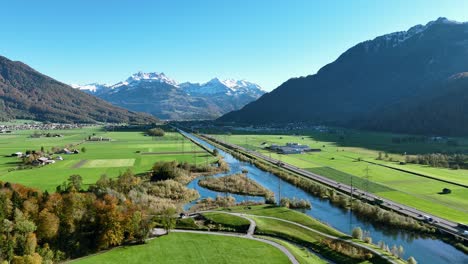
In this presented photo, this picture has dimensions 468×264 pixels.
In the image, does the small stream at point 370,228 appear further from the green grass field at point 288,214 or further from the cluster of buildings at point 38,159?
the cluster of buildings at point 38,159

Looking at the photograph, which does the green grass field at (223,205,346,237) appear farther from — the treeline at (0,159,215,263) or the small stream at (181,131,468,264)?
the treeline at (0,159,215,263)

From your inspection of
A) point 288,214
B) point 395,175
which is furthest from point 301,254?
point 395,175

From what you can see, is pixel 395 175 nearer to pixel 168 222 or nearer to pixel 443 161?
pixel 443 161

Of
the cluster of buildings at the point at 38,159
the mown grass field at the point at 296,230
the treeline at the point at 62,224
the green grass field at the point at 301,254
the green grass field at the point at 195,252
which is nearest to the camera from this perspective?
the treeline at the point at 62,224

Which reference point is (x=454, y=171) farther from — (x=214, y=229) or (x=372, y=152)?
(x=214, y=229)

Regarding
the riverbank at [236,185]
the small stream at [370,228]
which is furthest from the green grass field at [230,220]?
the riverbank at [236,185]
